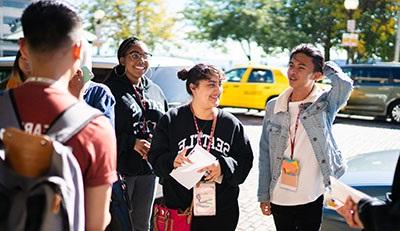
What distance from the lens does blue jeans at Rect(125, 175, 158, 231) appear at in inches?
145

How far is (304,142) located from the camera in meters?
3.05

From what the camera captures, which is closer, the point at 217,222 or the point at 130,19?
the point at 217,222

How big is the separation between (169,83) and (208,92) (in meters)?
2.30

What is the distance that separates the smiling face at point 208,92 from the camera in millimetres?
2910

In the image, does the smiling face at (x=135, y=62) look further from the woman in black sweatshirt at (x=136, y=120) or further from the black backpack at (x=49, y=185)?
the black backpack at (x=49, y=185)

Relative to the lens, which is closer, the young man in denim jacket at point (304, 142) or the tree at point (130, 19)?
the young man in denim jacket at point (304, 142)

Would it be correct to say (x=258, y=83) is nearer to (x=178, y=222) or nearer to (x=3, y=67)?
(x=3, y=67)

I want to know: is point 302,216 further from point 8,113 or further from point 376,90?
point 376,90

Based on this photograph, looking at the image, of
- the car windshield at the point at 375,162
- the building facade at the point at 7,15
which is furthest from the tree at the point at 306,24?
the car windshield at the point at 375,162

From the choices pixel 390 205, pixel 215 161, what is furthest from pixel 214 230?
pixel 390 205

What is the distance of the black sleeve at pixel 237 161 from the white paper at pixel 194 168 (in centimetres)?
10

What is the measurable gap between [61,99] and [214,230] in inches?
63.9

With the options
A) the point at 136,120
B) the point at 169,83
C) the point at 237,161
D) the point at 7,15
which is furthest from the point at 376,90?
the point at 7,15

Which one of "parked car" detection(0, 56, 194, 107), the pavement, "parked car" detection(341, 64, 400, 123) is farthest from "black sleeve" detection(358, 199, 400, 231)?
"parked car" detection(341, 64, 400, 123)
